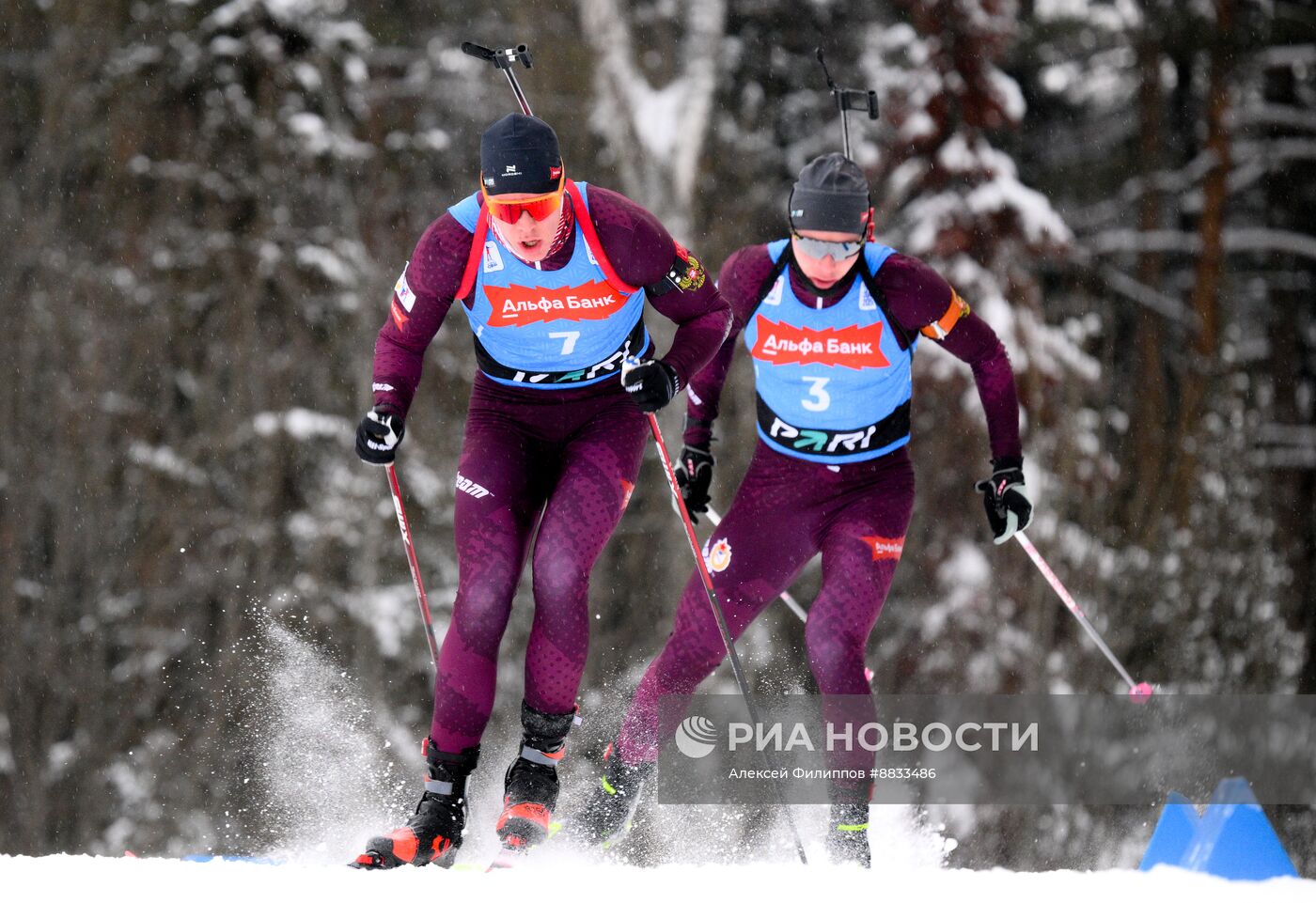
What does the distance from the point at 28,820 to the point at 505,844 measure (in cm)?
1016

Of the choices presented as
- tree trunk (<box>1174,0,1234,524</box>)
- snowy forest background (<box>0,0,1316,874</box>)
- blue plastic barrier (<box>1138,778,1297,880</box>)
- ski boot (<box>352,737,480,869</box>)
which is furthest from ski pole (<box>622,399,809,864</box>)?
tree trunk (<box>1174,0,1234,524</box>)

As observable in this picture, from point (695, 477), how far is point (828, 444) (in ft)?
1.53

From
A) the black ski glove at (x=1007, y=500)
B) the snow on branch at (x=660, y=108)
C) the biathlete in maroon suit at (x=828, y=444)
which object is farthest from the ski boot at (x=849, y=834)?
the snow on branch at (x=660, y=108)

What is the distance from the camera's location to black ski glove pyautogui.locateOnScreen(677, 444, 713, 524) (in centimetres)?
464

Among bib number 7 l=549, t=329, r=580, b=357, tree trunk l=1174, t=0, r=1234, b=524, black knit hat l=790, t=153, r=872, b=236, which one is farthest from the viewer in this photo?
tree trunk l=1174, t=0, r=1234, b=524

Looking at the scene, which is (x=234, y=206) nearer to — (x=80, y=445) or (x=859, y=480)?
(x=80, y=445)

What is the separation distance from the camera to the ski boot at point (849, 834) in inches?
159

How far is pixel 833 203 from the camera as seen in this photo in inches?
163

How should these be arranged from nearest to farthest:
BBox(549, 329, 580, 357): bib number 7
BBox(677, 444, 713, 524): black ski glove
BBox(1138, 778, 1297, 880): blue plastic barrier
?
BBox(1138, 778, 1297, 880): blue plastic barrier → BBox(549, 329, 580, 357): bib number 7 → BBox(677, 444, 713, 524): black ski glove

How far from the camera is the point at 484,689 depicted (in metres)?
3.83

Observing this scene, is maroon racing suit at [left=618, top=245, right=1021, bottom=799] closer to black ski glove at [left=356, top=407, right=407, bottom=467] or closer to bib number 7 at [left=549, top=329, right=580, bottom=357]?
bib number 7 at [left=549, top=329, right=580, bottom=357]

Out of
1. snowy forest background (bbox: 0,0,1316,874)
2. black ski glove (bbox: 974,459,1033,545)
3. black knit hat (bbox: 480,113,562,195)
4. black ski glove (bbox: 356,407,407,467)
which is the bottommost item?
snowy forest background (bbox: 0,0,1316,874)

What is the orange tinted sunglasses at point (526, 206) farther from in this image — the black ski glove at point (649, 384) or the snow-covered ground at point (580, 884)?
the snow-covered ground at point (580, 884)

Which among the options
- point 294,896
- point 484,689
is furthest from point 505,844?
point 294,896
